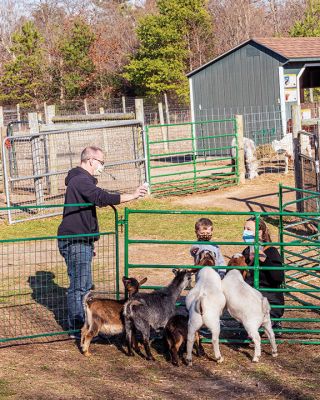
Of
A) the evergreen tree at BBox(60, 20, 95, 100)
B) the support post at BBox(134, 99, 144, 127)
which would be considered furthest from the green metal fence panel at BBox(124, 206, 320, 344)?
the evergreen tree at BBox(60, 20, 95, 100)

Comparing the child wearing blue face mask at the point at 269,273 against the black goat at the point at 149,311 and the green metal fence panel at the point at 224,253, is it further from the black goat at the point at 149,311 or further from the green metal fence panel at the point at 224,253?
the black goat at the point at 149,311

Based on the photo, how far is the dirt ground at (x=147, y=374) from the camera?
5898 millimetres

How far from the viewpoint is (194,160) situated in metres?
18.1

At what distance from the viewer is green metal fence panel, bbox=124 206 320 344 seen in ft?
23.1

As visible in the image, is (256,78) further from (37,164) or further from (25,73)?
(25,73)

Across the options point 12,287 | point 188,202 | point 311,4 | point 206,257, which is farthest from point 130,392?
point 311,4

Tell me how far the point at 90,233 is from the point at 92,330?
1.00 meters

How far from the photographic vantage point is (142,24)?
3962cm

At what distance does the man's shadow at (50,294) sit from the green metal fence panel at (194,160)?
5.83 metres

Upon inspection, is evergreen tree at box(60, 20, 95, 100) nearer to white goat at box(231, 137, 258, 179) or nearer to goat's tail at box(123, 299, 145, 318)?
white goat at box(231, 137, 258, 179)

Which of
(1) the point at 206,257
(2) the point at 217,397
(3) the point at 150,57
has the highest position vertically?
(3) the point at 150,57

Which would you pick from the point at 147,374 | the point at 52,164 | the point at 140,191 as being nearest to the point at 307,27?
the point at 52,164

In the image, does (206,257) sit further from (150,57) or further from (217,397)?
(150,57)

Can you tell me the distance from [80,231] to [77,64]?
38125 millimetres
